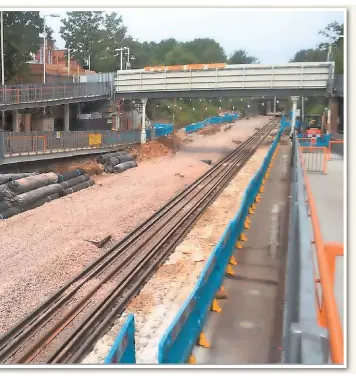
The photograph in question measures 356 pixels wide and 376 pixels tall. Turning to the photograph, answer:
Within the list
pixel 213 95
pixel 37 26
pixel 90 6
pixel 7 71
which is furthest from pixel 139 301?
pixel 7 71

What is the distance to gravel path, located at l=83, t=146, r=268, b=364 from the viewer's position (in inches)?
263

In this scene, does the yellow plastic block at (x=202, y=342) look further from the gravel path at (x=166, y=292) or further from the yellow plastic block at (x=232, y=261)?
the yellow plastic block at (x=232, y=261)

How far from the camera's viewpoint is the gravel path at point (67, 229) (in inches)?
340

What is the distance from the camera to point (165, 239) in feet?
38.6

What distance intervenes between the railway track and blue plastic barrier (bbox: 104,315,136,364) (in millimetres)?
1724

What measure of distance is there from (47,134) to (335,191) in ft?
43.1

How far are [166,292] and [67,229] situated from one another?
5.11 metres

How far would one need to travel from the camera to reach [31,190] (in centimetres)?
1568

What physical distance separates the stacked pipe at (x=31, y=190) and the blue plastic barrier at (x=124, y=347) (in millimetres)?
10028

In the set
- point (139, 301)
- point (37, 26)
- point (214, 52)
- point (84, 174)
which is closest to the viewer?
point (139, 301)

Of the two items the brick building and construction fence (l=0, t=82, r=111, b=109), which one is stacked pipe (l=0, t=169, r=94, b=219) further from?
the brick building

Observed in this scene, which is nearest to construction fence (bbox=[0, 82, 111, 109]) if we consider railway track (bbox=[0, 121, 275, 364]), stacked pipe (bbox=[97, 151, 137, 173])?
stacked pipe (bbox=[97, 151, 137, 173])

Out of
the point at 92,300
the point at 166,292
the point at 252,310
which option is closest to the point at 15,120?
the point at 92,300

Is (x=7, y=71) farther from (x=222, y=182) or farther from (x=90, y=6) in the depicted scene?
(x=90, y=6)
